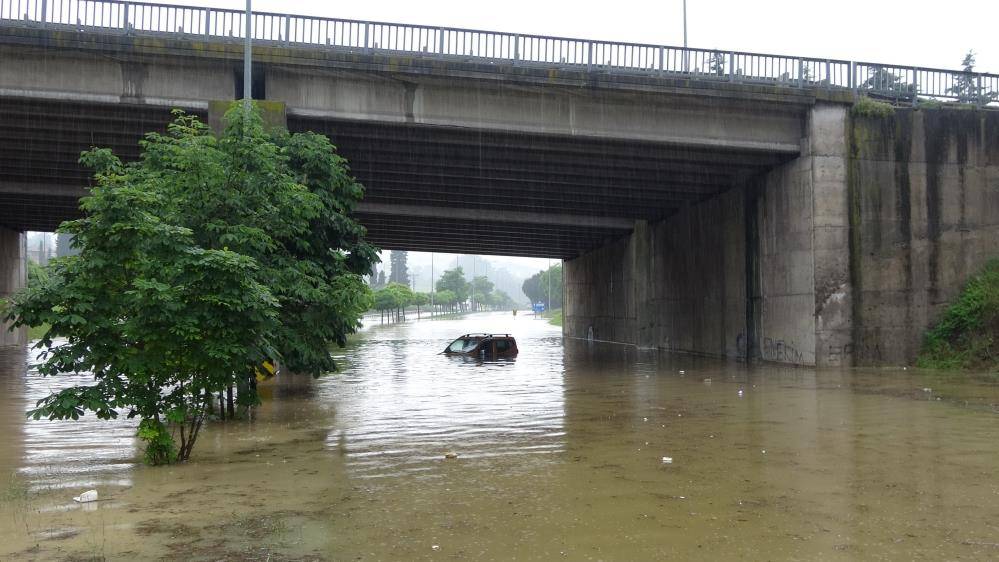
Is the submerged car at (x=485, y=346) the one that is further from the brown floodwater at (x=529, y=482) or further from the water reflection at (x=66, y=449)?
the water reflection at (x=66, y=449)

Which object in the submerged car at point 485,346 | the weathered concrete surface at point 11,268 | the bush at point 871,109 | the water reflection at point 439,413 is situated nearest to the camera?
the water reflection at point 439,413

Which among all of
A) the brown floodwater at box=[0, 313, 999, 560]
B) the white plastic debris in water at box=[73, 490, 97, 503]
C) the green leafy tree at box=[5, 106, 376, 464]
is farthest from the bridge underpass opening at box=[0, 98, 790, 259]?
the white plastic debris in water at box=[73, 490, 97, 503]

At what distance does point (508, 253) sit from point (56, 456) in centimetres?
5082

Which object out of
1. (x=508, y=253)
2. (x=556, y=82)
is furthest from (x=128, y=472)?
(x=508, y=253)

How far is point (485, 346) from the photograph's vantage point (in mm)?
30406

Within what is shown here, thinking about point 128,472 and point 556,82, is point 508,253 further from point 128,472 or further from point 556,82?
point 128,472

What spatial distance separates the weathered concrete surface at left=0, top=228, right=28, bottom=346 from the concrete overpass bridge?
562 inches

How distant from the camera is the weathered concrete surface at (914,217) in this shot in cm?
2380

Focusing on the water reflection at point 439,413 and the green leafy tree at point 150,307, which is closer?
the green leafy tree at point 150,307

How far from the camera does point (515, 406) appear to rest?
51.1 ft

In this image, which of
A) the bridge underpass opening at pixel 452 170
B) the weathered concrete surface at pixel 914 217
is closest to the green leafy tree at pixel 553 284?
the bridge underpass opening at pixel 452 170

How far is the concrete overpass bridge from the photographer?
20.8m

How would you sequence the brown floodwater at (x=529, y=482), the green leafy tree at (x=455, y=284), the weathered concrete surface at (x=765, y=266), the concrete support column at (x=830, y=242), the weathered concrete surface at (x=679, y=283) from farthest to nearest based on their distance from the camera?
the green leafy tree at (x=455, y=284) → the weathered concrete surface at (x=679, y=283) → the weathered concrete surface at (x=765, y=266) → the concrete support column at (x=830, y=242) → the brown floodwater at (x=529, y=482)

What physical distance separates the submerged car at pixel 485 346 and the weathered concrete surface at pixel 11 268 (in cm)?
2329
